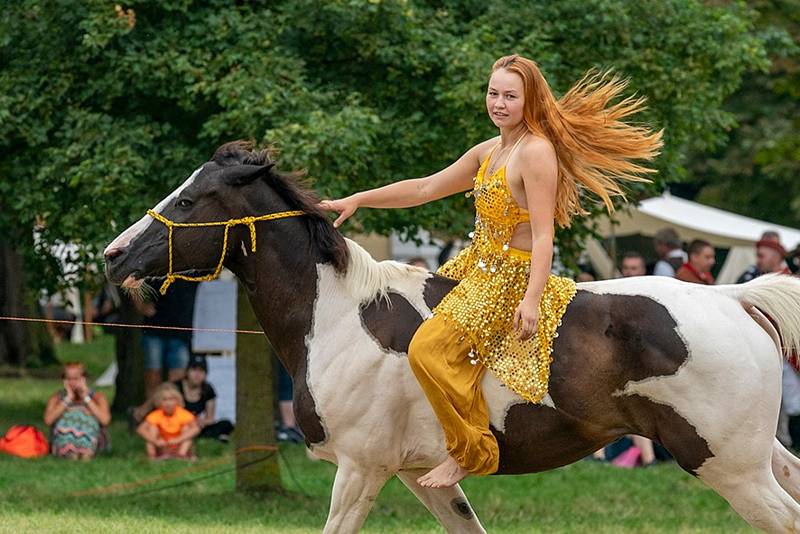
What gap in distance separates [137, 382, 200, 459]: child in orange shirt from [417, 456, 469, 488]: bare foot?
792 cm

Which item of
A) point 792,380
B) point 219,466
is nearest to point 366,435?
point 219,466

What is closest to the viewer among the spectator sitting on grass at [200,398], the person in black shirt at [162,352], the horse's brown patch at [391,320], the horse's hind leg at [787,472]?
the horse's brown patch at [391,320]

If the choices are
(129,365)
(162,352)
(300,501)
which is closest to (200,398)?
(162,352)

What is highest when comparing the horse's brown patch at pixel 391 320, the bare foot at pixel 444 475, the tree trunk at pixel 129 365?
the horse's brown patch at pixel 391 320

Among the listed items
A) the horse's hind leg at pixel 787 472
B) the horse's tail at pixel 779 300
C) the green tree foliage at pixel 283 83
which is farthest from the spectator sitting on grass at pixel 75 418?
the horse's tail at pixel 779 300

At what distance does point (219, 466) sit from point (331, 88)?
4.88 metres

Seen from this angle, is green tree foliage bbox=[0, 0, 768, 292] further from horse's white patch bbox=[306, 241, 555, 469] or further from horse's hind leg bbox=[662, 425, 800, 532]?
horse's hind leg bbox=[662, 425, 800, 532]

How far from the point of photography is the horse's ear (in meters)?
6.24

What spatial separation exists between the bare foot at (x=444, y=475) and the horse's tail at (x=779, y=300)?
146cm

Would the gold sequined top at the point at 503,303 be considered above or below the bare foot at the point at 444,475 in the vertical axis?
above

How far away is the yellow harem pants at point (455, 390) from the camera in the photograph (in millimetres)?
5879

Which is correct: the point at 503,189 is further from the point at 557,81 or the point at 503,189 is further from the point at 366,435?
the point at 557,81

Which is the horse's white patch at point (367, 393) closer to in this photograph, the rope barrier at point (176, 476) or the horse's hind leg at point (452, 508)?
the horse's hind leg at point (452, 508)

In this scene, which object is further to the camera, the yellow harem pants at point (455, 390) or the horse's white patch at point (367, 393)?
the horse's white patch at point (367, 393)
